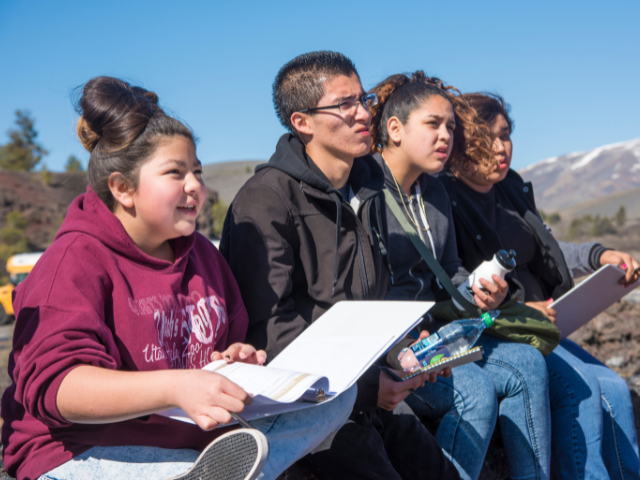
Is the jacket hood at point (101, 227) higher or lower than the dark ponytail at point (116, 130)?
lower

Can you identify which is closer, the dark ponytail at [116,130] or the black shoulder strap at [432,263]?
the dark ponytail at [116,130]

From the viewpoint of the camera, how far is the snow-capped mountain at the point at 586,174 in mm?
136562

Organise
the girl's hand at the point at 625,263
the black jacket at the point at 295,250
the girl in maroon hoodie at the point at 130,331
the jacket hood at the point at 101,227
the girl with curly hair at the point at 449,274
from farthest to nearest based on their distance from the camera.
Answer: the girl's hand at the point at 625,263, the girl with curly hair at the point at 449,274, the black jacket at the point at 295,250, the jacket hood at the point at 101,227, the girl in maroon hoodie at the point at 130,331

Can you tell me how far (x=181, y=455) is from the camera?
1488mm

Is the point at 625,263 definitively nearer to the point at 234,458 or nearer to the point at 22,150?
the point at 234,458

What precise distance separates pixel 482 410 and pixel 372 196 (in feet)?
3.15

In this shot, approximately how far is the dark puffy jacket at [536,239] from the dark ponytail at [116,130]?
5.91 feet

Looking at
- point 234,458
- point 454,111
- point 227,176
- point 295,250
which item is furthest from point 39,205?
point 227,176

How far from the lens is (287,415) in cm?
147

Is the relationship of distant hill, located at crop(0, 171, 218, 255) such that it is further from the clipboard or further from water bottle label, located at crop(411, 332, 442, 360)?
water bottle label, located at crop(411, 332, 442, 360)

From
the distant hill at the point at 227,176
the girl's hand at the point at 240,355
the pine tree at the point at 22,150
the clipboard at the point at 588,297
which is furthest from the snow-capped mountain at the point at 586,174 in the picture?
the girl's hand at the point at 240,355

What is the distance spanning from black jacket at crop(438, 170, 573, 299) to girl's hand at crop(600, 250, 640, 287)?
236mm

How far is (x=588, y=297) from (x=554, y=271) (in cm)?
47

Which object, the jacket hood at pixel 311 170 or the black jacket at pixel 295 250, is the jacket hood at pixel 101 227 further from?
the jacket hood at pixel 311 170
